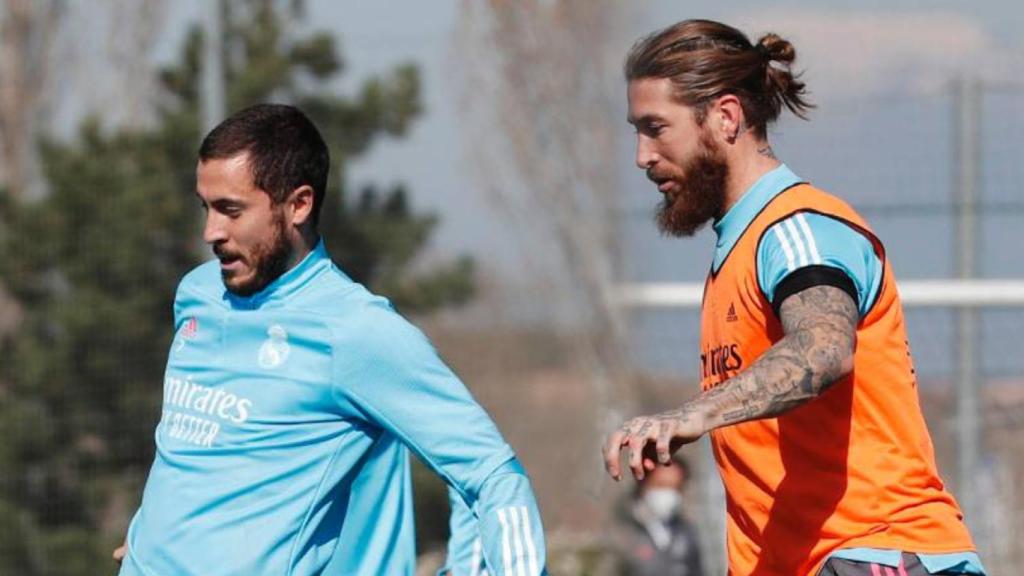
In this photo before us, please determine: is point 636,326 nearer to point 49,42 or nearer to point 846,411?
point 846,411

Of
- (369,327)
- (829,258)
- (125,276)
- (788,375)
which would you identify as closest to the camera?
(788,375)

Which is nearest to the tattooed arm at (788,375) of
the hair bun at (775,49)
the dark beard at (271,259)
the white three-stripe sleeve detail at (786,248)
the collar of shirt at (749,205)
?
the white three-stripe sleeve detail at (786,248)

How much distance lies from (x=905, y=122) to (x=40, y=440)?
578cm

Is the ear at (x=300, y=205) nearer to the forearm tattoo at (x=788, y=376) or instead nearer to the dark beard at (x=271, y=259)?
the dark beard at (x=271, y=259)

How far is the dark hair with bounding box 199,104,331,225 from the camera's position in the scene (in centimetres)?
388

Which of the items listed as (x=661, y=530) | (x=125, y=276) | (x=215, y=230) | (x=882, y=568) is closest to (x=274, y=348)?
(x=215, y=230)

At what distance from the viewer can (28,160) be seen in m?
14.5

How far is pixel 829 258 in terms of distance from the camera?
324cm

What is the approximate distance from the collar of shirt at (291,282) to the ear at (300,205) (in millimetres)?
73

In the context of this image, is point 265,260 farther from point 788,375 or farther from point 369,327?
point 788,375

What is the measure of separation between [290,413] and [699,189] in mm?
947

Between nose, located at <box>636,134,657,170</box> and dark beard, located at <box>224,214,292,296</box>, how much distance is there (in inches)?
30.7

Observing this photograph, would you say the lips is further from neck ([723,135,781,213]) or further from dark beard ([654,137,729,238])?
neck ([723,135,781,213])

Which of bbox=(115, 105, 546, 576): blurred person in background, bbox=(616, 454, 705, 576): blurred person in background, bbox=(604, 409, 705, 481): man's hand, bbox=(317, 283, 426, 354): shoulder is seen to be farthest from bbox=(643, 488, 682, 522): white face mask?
bbox=(604, 409, 705, 481): man's hand
